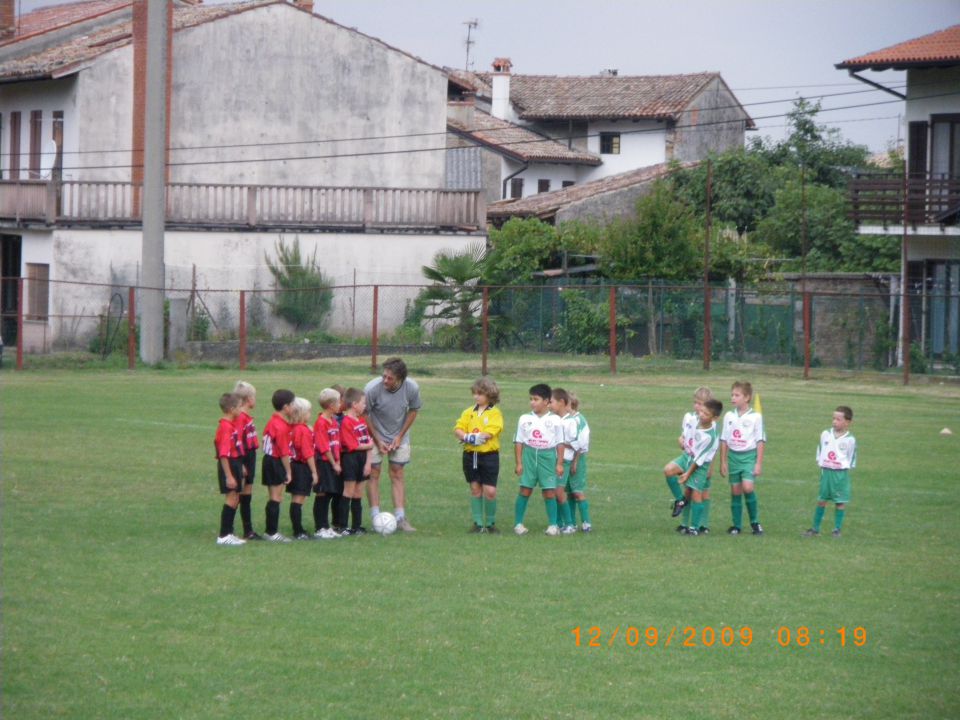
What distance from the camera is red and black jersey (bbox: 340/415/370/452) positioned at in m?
12.6

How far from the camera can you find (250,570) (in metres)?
11.0

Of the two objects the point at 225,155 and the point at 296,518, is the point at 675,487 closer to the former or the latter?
the point at 296,518

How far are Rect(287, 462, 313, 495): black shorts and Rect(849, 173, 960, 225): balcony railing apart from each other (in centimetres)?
2775

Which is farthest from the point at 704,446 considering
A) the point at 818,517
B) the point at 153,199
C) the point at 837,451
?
the point at 153,199

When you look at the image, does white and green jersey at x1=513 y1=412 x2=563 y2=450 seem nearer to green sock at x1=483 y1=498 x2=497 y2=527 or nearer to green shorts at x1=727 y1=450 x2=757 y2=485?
green sock at x1=483 y1=498 x2=497 y2=527

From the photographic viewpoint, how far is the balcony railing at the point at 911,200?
3659 centimetres

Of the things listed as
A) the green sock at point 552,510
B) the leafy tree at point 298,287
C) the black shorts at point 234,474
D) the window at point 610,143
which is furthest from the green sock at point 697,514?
the window at point 610,143

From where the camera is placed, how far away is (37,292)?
132 feet

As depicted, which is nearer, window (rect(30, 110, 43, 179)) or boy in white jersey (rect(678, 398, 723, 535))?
boy in white jersey (rect(678, 398, 723, 535))

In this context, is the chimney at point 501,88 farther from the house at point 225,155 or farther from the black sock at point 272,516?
the black sock at point 272,516

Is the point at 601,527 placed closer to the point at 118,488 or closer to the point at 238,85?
the point at 118,488

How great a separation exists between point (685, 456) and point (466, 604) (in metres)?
3.88

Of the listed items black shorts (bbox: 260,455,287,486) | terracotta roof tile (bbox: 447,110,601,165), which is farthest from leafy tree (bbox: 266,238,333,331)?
black shorts (bbox: 260,455,287,486)

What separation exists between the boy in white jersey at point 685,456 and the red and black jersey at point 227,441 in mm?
4124
